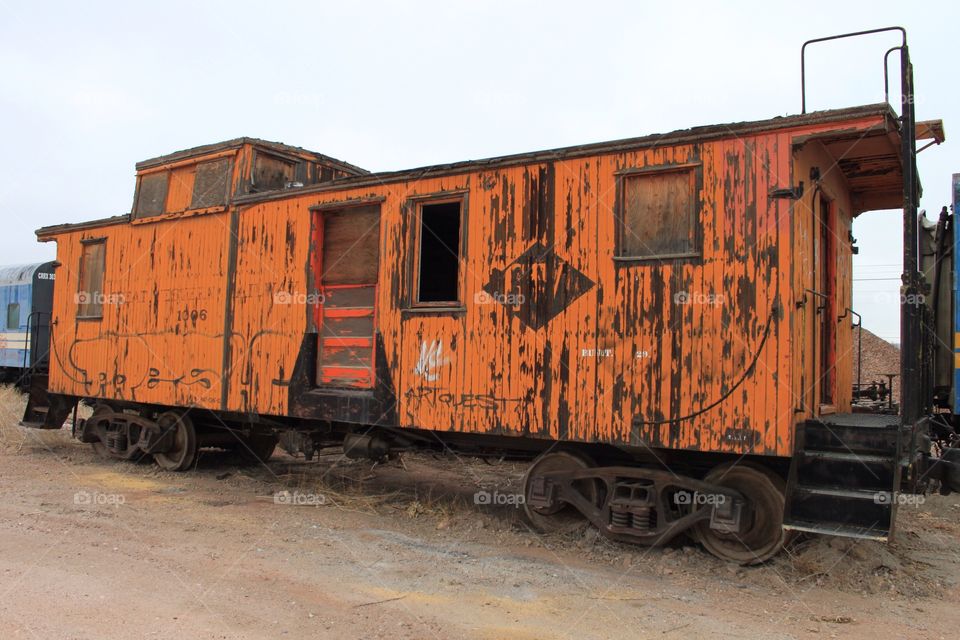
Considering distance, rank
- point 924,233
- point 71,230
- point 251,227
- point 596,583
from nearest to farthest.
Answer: point 596,583
point 924,233
point 251,227
point 71,230

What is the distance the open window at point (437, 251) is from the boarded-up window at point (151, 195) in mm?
4284

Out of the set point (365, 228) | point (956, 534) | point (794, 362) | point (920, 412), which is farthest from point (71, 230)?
point (956, 534)

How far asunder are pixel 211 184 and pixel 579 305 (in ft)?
19.5

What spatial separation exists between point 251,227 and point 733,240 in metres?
6.06

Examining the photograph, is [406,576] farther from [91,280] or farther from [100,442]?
[91,280]

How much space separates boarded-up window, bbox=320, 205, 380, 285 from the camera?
27.1ft

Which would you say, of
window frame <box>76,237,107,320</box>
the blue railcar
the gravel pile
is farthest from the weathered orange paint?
the gravel pile

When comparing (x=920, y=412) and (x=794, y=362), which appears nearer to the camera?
(x=794, y=362)

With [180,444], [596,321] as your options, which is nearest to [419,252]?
[596,321]

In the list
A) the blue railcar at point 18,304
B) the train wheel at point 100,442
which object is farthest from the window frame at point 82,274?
the blue railcar at point 18,304

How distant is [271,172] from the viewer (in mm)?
10008

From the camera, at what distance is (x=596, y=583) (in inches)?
222

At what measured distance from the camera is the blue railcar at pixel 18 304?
1777 centimetres

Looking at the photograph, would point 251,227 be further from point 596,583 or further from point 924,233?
point 924,233
